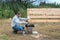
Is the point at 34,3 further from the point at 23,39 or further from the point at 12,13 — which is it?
the point at 23,39

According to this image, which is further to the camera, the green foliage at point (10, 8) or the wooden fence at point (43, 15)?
the green foliage at point (10, 8)

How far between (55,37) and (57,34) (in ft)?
2.80

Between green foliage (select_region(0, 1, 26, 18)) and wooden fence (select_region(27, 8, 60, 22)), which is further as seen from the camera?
green foliage (select_region(0, 1, 26, 18))

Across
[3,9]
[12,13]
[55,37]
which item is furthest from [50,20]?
[55,37]

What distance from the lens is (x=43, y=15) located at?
687 inches

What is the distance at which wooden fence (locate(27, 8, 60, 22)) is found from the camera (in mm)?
17136

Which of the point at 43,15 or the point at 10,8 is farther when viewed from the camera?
the point at 10,8

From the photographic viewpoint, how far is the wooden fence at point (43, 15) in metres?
17.1

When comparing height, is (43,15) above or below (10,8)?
below

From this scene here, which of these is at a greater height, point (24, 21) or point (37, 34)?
point (24, 21)

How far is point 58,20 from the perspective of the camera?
17.3 meters

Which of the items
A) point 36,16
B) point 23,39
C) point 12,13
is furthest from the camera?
point 12,13

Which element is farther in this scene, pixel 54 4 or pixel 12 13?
pixel 54 4

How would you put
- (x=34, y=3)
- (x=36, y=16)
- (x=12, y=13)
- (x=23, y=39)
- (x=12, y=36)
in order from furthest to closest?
(x=34, y=3), (x=12, y=13), (x=36, y=16), (x=12, y=36), (x=23, y=39)
